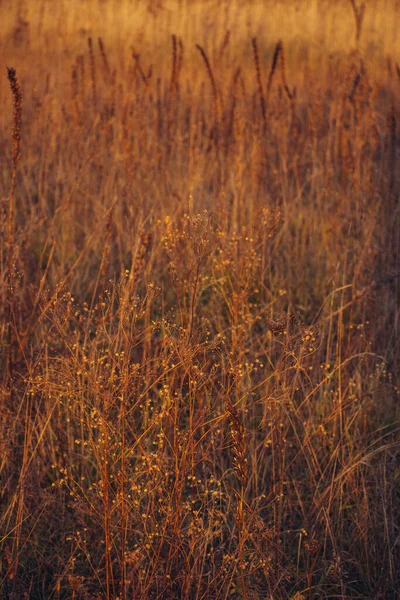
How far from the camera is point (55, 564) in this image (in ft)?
5.52

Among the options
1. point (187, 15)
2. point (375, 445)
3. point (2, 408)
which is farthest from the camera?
point (187, 15)

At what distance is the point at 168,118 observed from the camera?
3.52 metres

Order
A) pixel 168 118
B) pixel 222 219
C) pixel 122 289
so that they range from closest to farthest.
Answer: pixel 122 289
pixel 222 219
pixel 168 118

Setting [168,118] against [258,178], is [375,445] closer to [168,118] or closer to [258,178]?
[258,178]

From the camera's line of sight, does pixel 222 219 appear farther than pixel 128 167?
No

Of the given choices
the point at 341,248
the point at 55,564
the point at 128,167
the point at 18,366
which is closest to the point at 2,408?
the point at 18,366

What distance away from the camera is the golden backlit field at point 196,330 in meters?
1.46

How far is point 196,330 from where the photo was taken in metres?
1.56

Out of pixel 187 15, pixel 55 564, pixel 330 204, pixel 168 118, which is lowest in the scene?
pixel 55 564

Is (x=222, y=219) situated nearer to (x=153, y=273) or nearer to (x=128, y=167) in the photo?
(x=153, y=273)

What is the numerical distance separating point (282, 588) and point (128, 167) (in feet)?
6.75

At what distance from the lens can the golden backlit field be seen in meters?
1.46

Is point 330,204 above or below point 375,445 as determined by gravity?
above

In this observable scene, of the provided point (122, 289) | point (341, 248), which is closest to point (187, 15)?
point (341, 248)
